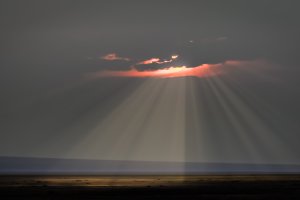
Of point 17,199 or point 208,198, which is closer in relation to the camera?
point 17,199

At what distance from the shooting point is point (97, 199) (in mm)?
61062

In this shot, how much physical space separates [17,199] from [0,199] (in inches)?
76.3

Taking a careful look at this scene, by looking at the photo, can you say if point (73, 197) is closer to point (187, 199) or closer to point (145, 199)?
point (145, 199)

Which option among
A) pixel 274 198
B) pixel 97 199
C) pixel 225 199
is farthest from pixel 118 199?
pixel 274 198

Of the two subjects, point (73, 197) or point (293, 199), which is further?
point (73, 197)

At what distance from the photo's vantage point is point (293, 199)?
58.7m

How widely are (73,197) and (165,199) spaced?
32.4 feet

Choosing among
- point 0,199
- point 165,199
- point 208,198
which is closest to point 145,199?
point 165,199

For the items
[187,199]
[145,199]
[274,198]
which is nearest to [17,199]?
[145,199]

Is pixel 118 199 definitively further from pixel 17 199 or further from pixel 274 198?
pixel 274 198

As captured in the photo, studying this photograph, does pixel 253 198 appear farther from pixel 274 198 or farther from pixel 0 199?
pixel 0 199

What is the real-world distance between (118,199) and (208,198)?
374 inches

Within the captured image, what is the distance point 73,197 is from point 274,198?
20.9 m

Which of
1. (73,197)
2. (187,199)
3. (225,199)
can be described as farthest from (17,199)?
(225,199)
